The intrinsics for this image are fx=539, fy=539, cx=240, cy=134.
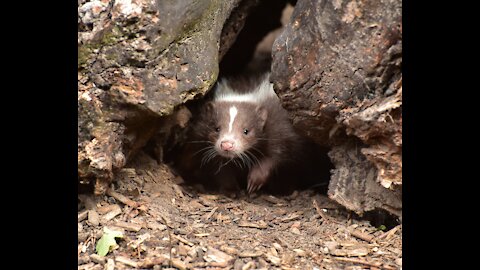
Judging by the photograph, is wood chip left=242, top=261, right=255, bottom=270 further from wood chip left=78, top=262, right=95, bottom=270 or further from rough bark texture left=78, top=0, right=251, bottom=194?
rough bark texture left=78, top=0, right=251, bottom=194

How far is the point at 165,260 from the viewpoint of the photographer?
308 cm

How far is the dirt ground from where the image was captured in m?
3.16

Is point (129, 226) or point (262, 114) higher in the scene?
point (262, 114)

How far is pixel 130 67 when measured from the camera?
3402 mm

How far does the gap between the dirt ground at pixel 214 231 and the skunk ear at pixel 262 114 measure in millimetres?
856

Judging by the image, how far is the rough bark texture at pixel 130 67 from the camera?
331 cm

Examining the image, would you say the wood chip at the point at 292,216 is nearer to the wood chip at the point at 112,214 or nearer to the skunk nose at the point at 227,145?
the skunk nose at the point at 227,145

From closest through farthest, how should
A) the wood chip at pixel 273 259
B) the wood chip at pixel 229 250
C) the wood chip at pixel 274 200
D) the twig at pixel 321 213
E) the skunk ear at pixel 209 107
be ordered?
the wood chip at pixel 273 259
the wood chip at pixel 229 250
the twig at pixel 321 213
the wood chip at pixel 274 200
the skunk ear at pixel 209 107

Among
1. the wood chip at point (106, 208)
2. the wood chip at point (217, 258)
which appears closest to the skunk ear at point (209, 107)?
the wood chip at point (106, 208)

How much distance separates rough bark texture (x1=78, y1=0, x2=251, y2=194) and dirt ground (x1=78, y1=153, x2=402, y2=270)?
330 mm

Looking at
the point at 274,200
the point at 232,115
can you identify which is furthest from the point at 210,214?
the point at 232,115

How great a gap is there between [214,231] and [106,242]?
74cm

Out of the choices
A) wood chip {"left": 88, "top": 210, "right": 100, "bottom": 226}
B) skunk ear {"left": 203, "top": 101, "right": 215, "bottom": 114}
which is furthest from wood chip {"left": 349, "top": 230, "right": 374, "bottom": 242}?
skunk ear {"left": 203, "top": 101, "right": 215, "bottom": 114}

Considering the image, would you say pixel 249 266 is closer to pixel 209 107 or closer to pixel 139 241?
pixel 139 241
